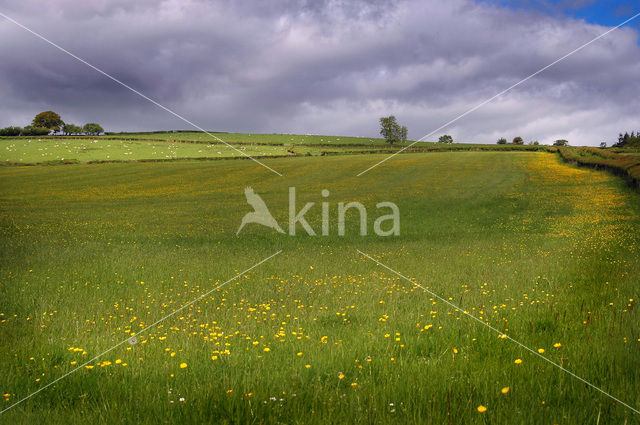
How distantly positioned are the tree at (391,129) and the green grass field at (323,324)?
70307mm

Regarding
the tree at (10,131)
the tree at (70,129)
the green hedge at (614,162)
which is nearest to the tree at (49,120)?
the tree at (70,129)

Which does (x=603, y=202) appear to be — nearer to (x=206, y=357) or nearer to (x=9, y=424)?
(x=206, y=357)

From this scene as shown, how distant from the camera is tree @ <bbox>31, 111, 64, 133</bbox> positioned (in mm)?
22952

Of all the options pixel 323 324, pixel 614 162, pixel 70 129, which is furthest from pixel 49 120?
pixel 614 162

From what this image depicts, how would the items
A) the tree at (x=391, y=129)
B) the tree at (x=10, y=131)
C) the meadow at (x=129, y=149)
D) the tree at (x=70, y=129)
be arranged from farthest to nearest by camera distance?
1. the tree at (x=391, y=129)
2. the meadow at (x=129, y=149)
3. the tree at (x=10, y=131)
4. the tree at (x=70, y=129)

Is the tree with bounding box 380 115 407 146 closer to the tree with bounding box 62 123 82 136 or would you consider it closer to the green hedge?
the green hedge

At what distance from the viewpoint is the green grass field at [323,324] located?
12.7 feet

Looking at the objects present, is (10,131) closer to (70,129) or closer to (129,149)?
(70,129)

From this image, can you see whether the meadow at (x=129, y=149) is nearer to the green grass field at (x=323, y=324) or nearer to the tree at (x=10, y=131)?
the tree at (x=10, y=131)

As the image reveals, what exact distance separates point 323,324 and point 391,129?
86.4 metres

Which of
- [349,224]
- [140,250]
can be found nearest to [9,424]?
[140,250]

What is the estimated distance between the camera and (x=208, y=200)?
34.6 m

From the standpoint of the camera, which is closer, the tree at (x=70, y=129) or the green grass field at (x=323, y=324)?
the green grass field at (x=323, y=324)

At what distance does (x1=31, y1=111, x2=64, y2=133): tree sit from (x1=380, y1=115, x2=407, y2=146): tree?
243ft
